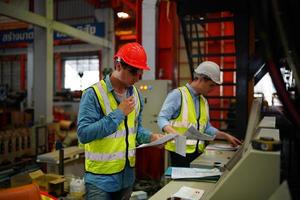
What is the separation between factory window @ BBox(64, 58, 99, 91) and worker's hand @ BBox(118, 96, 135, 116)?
1054 cm

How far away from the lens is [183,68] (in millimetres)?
6160

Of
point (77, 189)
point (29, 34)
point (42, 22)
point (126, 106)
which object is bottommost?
point (77, 189)

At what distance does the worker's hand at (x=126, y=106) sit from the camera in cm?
173

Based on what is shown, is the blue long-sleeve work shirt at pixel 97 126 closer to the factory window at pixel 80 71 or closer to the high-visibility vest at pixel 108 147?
the high-visibility vest at pixel 108 147

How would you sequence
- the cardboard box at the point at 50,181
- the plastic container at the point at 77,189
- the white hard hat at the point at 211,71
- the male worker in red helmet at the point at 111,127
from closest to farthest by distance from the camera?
the male worker in red helmet at the point at 111,127 < the white hard hat at the point at 211,71 < the plastic container at the point at 77,189 < the cardboard box at the point at 50,181

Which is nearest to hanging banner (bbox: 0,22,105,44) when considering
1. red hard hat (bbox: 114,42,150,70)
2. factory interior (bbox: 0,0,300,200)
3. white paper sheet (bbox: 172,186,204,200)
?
factory interior (bbox: 0,0,300,200)

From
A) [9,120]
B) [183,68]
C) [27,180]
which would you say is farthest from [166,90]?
[9,120]

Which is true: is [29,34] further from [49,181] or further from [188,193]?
[188,193]

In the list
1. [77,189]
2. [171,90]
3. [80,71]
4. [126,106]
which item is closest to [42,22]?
[171,90]

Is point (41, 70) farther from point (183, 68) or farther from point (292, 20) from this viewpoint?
point (292, 20)

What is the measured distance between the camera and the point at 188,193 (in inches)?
64.4

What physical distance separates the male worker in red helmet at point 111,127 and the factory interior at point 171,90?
0.08 meters

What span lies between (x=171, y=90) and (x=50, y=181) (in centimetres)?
249

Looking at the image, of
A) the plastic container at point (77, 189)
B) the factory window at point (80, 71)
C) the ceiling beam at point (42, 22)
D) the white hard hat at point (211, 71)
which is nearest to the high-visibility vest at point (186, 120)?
the white hard hat at point (211, 71)
